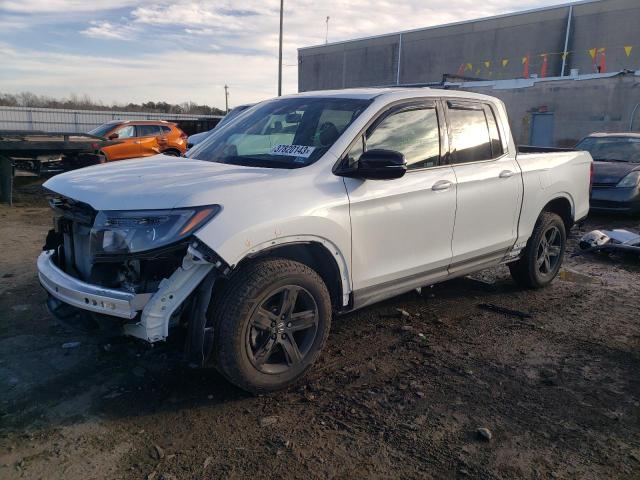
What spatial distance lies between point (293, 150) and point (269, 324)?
49.1 inches

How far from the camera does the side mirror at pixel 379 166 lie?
3393mm

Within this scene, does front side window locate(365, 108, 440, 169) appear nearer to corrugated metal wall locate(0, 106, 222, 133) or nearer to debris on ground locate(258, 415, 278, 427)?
debris on ground locate(258, 415, 278, 427)

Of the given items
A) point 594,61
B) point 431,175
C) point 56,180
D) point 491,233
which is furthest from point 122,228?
point 594,61

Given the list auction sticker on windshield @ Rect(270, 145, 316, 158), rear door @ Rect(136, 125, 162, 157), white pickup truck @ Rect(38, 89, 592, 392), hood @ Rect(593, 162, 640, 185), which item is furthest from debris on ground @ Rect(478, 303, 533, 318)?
rear door @ Rect(136, 125, 162, 157)

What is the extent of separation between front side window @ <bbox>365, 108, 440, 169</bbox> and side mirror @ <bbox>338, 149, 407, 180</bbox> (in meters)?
0.32

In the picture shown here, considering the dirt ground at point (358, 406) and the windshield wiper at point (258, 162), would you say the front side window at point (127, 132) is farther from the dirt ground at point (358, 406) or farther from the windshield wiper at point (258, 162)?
the windshield wiper at point (258, 162)

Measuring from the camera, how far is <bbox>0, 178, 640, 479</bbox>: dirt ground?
2.72 meters

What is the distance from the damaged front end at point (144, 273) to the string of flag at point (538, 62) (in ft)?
113

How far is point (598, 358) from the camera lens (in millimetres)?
4043

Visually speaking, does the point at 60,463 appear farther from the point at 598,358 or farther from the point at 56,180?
the point at 598,358

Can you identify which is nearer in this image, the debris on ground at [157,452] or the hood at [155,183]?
the debris on ground at [157,452]

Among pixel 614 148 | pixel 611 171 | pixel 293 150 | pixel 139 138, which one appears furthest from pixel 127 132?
pixel 293 150

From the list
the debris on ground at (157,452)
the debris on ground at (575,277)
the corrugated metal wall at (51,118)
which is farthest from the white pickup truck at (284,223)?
the corrugated metal wall at (51,118)

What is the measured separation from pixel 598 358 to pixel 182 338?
3.10 meters
